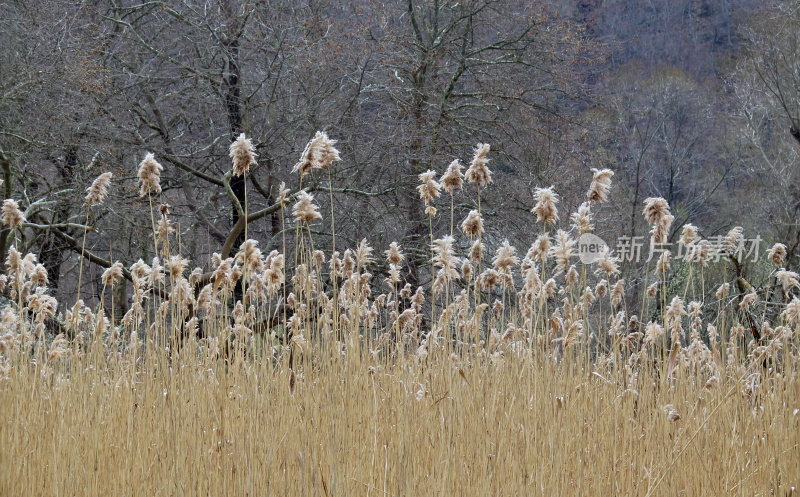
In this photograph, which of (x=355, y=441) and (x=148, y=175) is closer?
(x=148, y=175)

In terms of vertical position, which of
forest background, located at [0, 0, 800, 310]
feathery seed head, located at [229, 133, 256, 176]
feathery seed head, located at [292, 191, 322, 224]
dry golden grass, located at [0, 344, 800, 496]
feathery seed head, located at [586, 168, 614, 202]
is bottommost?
dry golden grass, located at [0, 344, 800, 496]

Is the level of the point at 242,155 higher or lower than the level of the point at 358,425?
A: higher

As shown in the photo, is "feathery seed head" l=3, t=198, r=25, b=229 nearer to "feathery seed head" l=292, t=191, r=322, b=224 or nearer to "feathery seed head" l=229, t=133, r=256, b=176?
"feathery seed head" l=229, t=133, r=256, b=176

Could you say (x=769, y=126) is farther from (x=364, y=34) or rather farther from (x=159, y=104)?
(x=159, y=104)

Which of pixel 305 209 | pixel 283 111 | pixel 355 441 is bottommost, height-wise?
pixel 355 441

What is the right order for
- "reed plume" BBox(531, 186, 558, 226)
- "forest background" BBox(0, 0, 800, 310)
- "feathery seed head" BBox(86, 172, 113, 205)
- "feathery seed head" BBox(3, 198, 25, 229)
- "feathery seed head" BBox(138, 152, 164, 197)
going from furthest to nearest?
"forest background" BBox(0, 0, 800, 310), "feathery seed head" BBox(3, 198, 25, 229), "feathery seed head" BBox(86, 172, 113, 205), "reed plume" BBox(531, 186, 558, 226), "feathery seed head" BBox(138, 152, 164, 197)

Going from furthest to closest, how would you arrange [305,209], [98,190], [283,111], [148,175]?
[283,111] < [98,190] < [148,175] < [305,209]

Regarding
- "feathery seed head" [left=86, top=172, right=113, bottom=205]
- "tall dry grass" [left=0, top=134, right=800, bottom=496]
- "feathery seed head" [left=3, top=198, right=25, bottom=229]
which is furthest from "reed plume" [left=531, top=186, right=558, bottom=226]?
"feathery seed head" [left=3, top=198, right=25, bottom=229]

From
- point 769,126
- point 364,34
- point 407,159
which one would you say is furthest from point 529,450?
point 769,126

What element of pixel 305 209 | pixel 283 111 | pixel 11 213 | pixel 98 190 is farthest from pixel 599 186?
pixel 283 111

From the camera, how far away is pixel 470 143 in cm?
941

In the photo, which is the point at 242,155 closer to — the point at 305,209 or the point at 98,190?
the point at 305,209

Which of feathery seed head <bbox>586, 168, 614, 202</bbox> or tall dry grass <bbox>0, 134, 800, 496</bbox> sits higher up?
feathery seed head <bbox>586, 168, 614, 202</bbox>

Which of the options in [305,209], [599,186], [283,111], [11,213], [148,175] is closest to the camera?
[305,209]
